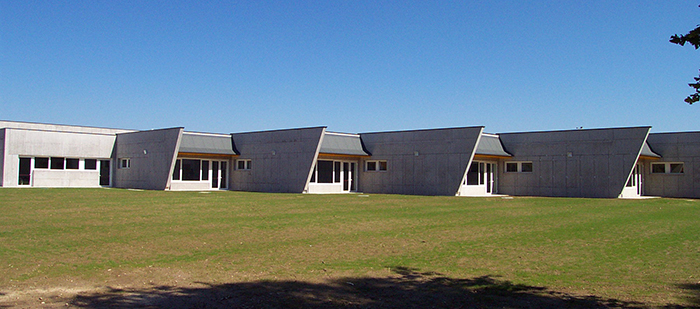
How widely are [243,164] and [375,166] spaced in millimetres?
9063

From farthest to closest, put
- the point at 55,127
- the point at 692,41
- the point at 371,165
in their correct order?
the point at 55,127, the point at 371,165, the point at 692,41

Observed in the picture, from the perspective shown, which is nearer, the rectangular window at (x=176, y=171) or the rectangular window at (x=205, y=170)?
the rectangular window at (x=176, y=171)

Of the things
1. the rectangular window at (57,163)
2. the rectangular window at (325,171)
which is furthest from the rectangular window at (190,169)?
the rectangular window at (57,163)

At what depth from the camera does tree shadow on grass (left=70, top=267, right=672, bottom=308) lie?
6594mm

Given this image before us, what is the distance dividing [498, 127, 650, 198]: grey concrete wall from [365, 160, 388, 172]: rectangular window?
778 centimetres

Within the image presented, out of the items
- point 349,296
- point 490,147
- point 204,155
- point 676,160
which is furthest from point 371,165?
point 349,296

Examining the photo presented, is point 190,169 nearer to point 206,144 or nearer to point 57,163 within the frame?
point 206,144

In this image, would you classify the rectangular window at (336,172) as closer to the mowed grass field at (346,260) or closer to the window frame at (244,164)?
the window frame at (244,164)

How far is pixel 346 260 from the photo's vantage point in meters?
9.52

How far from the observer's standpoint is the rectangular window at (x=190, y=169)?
3531 centimetres

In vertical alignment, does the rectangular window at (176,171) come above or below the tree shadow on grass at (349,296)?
above

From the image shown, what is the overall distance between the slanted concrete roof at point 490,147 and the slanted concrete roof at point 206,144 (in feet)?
53.1

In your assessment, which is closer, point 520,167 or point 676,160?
point 676,160

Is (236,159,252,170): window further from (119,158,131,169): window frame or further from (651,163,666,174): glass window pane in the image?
(651,163,666,174): glass window pane
